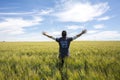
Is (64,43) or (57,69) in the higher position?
(64,43)

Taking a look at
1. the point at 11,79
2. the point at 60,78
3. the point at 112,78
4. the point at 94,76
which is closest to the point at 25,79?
the point at 11,79

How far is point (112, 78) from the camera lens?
4.10m

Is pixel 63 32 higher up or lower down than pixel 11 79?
higher up

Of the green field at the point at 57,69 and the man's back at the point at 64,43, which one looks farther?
the man's back at the point at 64,43

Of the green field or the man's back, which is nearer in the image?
the green field

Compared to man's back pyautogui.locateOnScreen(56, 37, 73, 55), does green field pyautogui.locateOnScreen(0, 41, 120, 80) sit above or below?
below

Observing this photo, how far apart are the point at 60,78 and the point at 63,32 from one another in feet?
9.68

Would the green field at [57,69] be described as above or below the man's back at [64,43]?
below

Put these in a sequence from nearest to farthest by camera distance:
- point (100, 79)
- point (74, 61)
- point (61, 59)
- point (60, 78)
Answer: point (100, 79), point (60, 78), point (74, 61), point (61, 59)

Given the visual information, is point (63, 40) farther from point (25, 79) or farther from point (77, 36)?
point (25, 79)

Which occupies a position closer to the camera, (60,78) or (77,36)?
(60,78)

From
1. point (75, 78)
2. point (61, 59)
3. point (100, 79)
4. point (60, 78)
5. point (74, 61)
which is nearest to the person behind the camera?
point (100, 79)

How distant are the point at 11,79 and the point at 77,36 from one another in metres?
3.45

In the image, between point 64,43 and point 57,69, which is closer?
point 57,69
